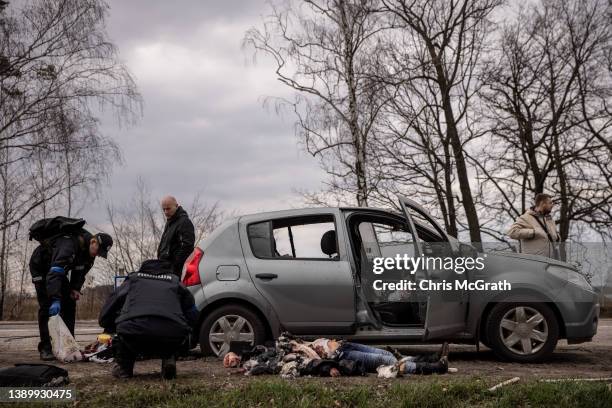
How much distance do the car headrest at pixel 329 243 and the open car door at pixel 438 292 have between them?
2.96 ft

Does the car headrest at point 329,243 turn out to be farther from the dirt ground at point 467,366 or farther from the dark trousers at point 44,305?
the dark trousers at point 44,305

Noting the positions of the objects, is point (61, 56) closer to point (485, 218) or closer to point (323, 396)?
point (485, 218)

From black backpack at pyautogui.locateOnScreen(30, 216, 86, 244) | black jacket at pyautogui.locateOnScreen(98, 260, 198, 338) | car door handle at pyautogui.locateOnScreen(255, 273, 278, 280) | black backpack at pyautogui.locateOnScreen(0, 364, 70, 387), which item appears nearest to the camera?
black backpack at pyautogui.locateOnScreen(0, 364, 70, 387)

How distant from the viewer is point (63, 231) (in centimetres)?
840

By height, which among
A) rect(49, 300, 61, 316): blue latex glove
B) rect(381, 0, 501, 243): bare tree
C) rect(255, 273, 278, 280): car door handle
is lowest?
rect(49, 300, 61, 316): blue latex glove

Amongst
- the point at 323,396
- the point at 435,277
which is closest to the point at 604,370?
the point at 435,277

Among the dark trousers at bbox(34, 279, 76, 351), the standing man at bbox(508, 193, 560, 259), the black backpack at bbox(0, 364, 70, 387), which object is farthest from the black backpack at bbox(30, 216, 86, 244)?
the standing man at bbox(508, 193, 560, 259)

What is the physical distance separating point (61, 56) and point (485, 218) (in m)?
12.5

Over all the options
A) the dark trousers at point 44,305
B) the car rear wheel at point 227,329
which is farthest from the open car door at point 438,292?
the dark trousers at point 44,305

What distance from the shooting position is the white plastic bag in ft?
25.6

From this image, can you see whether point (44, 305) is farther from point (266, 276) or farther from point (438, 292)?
point (438, 292)

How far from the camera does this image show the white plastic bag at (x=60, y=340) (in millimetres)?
7789

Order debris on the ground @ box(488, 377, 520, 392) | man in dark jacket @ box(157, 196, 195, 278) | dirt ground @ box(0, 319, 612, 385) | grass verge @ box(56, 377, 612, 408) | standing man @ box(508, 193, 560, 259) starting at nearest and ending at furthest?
1. grass verge @ box(56, 377, 612, 408)
2. debris on the ground @ box(488, 377, 520, 392)
3. dirt ground @ box(0, 319, 612, 385)
4. man in dark jacket @ box(157, 196, 195, 278)
5. standing man @ box(508, 193, 560, 259)

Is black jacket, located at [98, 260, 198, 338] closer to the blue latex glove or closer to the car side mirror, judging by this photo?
the blue latex glove
